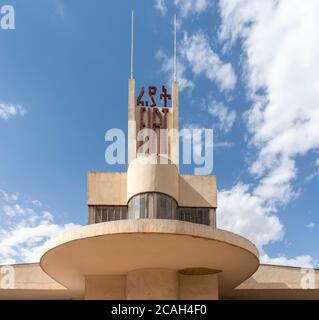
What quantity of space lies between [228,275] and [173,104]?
376 inches

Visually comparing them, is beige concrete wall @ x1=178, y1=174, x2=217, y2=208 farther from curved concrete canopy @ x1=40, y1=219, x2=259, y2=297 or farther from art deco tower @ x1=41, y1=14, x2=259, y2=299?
curved concrete canopy @ x1=40, y1=219, x2=259, y2=297

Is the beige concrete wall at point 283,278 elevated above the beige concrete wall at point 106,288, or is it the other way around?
the beige concrete wall at point 283,278

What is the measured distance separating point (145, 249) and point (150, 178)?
21.2 ft

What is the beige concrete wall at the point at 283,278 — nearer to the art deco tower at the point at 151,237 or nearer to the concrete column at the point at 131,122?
the art deco tower at the point at 151,237

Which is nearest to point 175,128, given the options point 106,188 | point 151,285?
point 106,188

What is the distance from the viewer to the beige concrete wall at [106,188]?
78.9 ft

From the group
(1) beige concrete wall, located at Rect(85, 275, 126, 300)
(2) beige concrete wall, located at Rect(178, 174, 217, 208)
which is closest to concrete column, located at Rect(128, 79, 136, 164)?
(2) beige concrete wall, located at Rect(178, 174, 217, 208)

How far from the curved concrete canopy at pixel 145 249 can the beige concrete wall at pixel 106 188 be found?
502 centimetres

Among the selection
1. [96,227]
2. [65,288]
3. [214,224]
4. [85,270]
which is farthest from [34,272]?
[96,227]

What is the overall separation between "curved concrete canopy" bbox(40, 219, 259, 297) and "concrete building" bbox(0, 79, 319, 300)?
0.03 meters

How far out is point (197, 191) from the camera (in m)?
24.6

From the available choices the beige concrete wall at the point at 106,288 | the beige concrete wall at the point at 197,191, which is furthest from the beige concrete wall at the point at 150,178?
the beige concrete wall at the point at 106,288

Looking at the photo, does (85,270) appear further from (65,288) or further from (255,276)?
(255,276)

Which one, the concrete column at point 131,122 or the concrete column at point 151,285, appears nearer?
the concrete column at point 151,285
